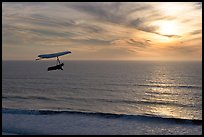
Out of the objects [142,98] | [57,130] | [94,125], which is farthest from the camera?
[142,98]

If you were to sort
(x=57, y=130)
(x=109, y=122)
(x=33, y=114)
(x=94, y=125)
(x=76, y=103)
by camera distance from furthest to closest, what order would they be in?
(x=76, y=103) < (x=33, y=114) < (x=109, y=122) < (x=94, y=125) < (x=57, y=130)

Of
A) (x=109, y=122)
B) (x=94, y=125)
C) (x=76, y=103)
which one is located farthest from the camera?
(x=76, y=103)

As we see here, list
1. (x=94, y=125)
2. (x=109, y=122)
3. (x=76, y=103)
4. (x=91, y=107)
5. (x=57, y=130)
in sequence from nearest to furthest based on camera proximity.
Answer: (x=57, y=130) → (x=94, y=125) → (x=109, y=122) → (x=91, y=107) → (x=76, y=103)

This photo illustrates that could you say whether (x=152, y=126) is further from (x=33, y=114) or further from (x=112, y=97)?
(x=112, y=97)

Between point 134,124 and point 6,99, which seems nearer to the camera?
point 134,124

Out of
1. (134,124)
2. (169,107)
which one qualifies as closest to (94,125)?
(134,124)

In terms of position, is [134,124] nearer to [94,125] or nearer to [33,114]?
[94,125]

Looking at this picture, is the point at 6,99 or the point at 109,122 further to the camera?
the point at 6,99

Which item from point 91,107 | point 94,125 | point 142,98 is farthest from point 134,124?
point 142,98
